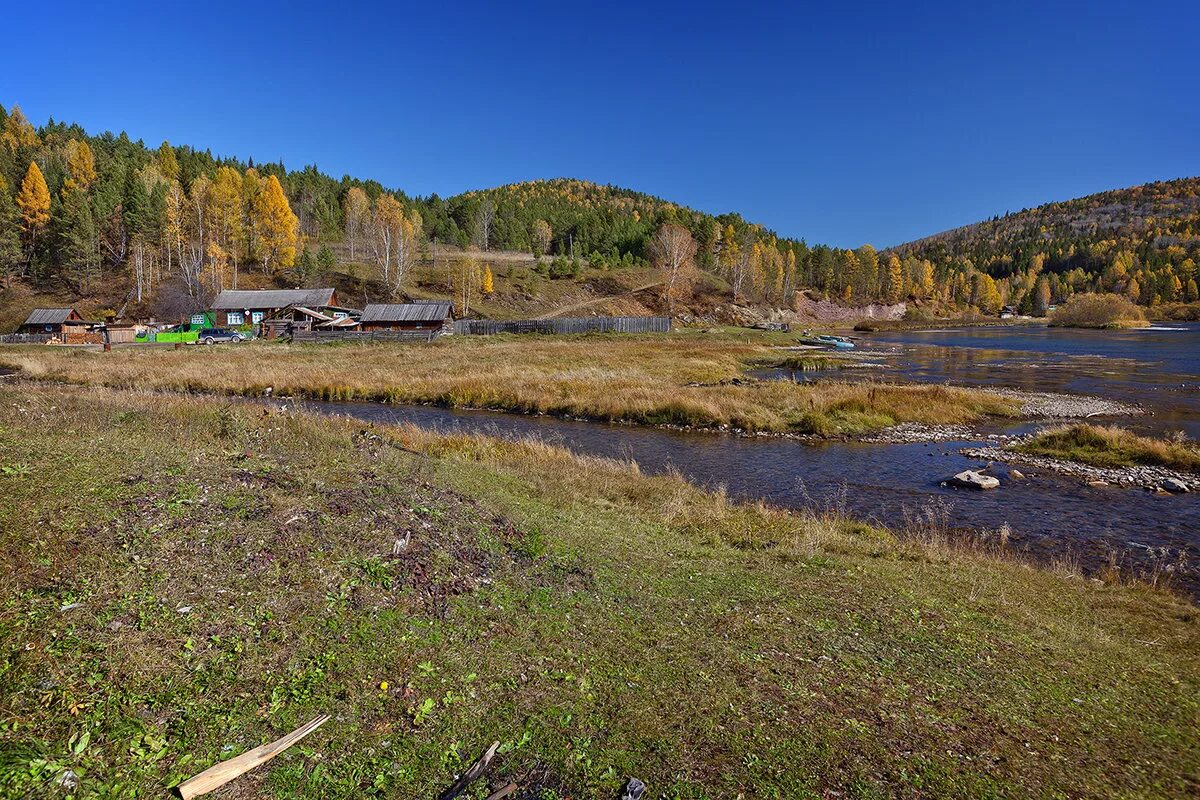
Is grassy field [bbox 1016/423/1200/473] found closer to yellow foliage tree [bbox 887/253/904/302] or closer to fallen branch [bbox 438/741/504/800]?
fallen branch [bbox 438/741/504/800]

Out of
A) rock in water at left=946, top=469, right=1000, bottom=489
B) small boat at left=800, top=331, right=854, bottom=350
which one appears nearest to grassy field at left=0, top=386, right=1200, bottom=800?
rock in water at left=946, top=469, right=1000, bottom=489

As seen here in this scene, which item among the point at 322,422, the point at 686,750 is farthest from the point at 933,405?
the point at 686,750

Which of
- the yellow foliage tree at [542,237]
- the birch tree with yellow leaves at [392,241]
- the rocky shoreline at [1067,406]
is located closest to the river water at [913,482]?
the rocky shoreline at [1067,406]

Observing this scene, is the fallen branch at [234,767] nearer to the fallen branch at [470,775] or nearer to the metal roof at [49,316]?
the fallen branch at [470,775]

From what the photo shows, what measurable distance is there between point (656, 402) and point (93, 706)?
27.6 m

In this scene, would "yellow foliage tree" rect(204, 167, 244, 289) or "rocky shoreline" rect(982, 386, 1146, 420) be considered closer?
"rocky shoreline" rect(982, 386, 1146, 420)

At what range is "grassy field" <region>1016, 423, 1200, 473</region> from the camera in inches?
834

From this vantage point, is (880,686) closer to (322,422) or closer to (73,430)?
(73,430)

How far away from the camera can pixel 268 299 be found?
85.1 meters

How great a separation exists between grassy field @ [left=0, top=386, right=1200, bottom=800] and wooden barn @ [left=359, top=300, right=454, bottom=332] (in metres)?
72.9

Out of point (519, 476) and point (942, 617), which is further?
point (519, 476)

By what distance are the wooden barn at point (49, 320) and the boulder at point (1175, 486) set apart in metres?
101

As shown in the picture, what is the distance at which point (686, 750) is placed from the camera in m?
5.22

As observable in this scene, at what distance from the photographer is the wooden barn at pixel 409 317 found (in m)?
81.8
